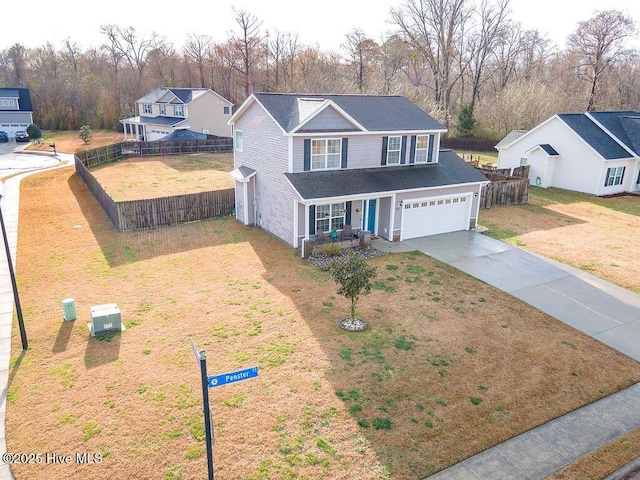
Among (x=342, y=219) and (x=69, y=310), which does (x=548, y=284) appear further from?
(x=69, y=310)

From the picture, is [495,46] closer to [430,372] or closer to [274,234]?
[274,234]

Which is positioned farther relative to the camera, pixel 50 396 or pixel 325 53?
pixel 325 53

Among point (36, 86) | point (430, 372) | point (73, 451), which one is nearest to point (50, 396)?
point (73, 451)

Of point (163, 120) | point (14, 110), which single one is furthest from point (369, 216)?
point (14, 110)

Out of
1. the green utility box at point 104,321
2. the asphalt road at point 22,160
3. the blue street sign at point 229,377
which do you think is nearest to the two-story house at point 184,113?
the asphalt road at point 22,160

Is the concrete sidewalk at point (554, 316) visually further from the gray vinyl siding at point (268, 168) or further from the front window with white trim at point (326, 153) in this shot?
the gray vinyl siding at point (268, 168)

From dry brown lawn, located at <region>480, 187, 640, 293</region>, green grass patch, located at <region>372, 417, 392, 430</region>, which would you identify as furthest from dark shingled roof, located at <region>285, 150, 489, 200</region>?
green grass patch, located at <region>372, 417, 392, 430</region>
